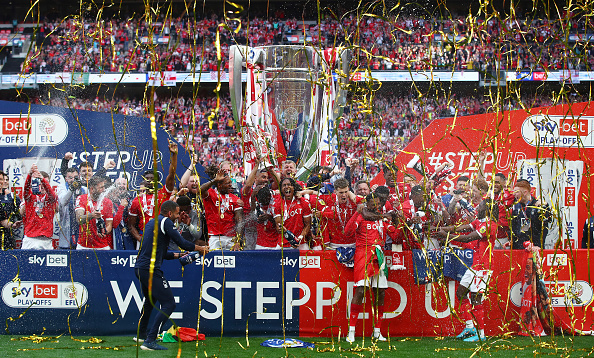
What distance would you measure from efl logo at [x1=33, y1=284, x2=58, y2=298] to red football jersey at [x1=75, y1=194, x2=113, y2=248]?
723 millimetres

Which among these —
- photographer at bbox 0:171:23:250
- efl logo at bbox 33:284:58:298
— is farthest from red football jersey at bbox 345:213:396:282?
photographer at bbox 0:171:23:250

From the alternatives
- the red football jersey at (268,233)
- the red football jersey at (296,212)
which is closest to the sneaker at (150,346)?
the red football jersey at (268,233)

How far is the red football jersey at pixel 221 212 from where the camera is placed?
653cm

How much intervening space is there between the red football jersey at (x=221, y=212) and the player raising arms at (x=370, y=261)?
4.27ft

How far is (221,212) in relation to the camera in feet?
21.3

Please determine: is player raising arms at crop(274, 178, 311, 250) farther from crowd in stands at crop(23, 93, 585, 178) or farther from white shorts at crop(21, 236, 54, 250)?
crowd in stands at crop(23, 93, 585, 178)

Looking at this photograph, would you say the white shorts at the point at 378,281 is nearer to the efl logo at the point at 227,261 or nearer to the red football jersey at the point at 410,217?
the red football jersey at the point at 410,217

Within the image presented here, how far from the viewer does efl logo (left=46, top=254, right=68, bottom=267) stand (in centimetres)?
622

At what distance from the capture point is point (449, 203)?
22.8 feet

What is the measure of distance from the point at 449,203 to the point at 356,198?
115 cm

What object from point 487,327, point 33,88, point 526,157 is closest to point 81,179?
point 487,327

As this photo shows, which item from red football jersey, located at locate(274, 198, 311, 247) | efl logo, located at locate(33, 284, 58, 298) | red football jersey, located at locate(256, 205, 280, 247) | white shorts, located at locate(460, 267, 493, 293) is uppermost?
red football jersey, located at locate(274, 198, 311, 247)

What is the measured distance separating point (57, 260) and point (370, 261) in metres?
3.26

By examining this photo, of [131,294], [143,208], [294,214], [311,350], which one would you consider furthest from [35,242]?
[311,350]
